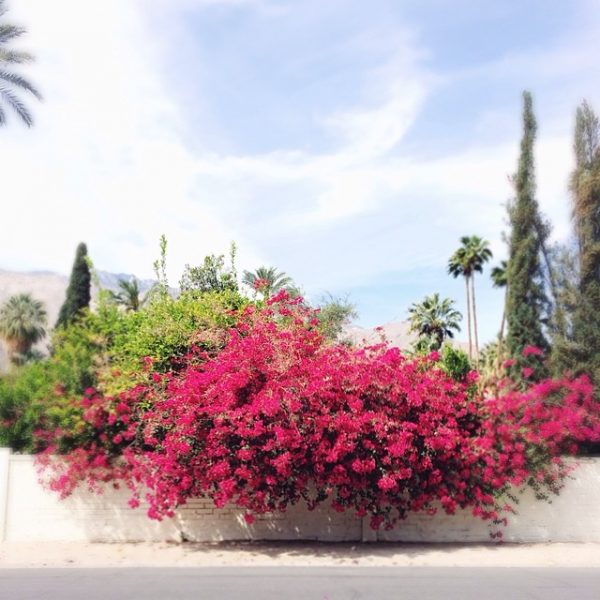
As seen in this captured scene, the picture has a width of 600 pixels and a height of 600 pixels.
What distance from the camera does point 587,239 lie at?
2012cm

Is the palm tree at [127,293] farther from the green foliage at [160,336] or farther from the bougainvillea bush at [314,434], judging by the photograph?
the bougainvillea bush at [314,434]

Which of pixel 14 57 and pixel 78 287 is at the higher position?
pixel 14 57

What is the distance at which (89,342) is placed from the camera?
44.3 feet

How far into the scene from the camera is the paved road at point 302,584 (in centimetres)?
832

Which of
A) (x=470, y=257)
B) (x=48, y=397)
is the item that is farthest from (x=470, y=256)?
(x=48, y=397)

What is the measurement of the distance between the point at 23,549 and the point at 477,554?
25.2ft

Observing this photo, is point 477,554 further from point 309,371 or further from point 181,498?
point 181,498

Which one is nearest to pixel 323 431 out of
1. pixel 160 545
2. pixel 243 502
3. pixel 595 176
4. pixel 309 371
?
pixel 309 371

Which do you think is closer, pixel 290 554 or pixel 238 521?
pixel 290 554

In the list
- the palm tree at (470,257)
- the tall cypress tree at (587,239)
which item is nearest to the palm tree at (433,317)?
the palm tree at (470,257)

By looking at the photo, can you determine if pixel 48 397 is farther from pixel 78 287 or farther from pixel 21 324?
pixel 21 324

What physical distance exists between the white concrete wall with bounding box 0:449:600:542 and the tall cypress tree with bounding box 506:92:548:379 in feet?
41.2

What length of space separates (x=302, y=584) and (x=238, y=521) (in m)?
3.46

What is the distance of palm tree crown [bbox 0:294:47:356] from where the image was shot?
Result: 4053 centimetres
